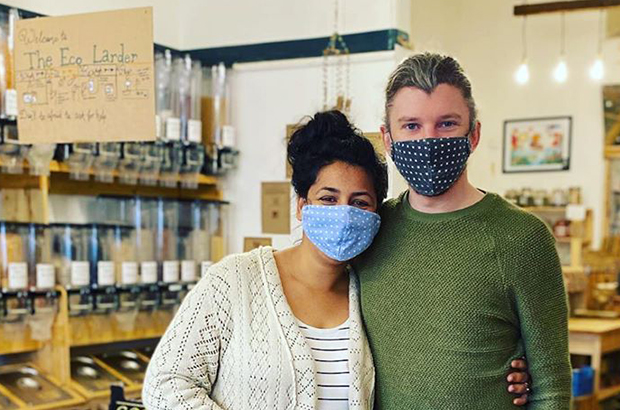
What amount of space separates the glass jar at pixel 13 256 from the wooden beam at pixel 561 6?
16.7 ft

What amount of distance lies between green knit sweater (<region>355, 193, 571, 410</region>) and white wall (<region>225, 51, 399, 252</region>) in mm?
1331

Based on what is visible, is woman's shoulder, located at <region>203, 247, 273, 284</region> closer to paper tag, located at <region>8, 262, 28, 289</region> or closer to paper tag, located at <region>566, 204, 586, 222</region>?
paper tag, located at <region>8, 262, 28, 289</region>

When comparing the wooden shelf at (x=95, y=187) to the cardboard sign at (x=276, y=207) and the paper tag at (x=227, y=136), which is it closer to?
the paper tag at (x=227, y=136)

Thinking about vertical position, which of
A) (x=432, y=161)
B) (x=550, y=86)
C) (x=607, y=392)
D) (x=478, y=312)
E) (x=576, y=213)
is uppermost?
(x=550, y=86)

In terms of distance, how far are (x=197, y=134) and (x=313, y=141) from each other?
1.56 meters

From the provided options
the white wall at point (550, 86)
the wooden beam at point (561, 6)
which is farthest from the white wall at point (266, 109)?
the white wall at point (550, 86)

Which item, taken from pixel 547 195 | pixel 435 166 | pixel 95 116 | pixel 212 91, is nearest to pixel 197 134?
pixel 212 91

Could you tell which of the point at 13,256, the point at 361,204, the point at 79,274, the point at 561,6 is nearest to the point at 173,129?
the point at 79,274

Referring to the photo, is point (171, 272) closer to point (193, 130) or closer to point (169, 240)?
point (169, 240)

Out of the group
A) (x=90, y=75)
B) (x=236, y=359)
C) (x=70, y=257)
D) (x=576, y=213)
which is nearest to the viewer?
(x=236, y=359)

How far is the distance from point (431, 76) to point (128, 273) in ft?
6.19

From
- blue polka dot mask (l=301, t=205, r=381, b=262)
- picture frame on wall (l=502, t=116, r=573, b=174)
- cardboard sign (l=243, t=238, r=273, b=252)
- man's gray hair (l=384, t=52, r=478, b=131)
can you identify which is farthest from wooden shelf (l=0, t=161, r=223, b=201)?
picture frame on wall (l=502, t=116, r=573, b=174)

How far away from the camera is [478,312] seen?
1.62 meters

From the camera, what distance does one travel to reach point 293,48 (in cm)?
315
